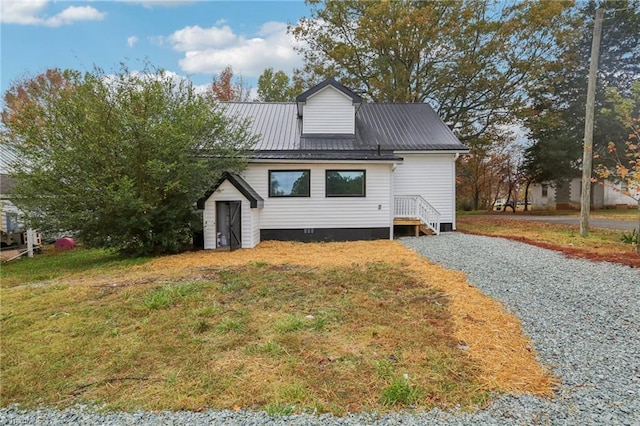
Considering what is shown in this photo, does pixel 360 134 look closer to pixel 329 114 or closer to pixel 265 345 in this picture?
pixel 329 114

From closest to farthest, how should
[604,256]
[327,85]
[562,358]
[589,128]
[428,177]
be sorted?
[562,358], [604,256], [589,128], [327,85], [428,177]

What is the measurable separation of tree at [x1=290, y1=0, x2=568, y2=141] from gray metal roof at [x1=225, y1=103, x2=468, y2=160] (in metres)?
4.51

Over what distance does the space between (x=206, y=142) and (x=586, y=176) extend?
12.2 meters

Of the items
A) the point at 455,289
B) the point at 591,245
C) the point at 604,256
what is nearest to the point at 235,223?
the point at 455,289

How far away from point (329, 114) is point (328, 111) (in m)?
0.12

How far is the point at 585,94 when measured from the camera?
2297 cm

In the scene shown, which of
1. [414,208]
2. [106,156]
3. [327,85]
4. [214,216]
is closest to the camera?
[106,156]

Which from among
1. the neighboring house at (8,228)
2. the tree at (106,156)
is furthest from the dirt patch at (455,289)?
the neighboring house at (8,228)

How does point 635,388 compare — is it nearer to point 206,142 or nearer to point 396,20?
point 206,142

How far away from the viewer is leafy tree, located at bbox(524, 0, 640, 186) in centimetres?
2222

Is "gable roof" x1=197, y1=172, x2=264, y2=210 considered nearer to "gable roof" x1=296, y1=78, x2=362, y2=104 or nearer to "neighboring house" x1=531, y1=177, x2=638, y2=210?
"gable roof" x1=296, y1=78, x2=362, y2=104

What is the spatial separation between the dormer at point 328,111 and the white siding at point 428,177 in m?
2.51

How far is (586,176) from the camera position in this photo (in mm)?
10984

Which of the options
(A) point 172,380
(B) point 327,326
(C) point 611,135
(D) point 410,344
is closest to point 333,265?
(B) point 327,326
